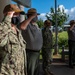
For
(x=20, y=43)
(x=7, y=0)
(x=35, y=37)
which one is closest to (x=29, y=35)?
(x=35, y=37)

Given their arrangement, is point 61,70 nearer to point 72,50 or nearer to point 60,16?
point 72,50

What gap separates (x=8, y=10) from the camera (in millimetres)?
3576

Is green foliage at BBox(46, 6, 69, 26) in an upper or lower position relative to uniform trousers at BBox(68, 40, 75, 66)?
upper

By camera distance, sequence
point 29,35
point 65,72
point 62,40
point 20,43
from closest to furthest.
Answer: point 20,43 < point 29,35 < point 65,72 < point 62,40

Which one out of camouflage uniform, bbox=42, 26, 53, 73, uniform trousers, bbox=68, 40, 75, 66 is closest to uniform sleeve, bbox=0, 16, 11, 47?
camouflage uniform, bbox=42, 26, 53, 73

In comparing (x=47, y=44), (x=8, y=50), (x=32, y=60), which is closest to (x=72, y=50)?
(x=47, y=44)

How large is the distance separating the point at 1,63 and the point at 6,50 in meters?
0.18

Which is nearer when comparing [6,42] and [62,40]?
[6,42]

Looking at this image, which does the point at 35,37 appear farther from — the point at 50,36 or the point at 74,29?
the point at 74,29

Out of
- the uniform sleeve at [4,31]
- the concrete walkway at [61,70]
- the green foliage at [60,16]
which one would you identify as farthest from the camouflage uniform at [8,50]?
the green foliage at [60,16]

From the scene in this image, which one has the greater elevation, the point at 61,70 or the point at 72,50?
the point at 72,50

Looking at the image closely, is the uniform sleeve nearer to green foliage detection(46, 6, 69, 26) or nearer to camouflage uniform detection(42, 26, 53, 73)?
camouflage uniform detection(42, 26, 53, 73)

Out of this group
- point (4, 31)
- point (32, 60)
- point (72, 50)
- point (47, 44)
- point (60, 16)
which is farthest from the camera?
point (60, 16)

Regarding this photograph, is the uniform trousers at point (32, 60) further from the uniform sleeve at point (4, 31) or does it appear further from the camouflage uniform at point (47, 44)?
the camouflage uniform at point (47, 44)
